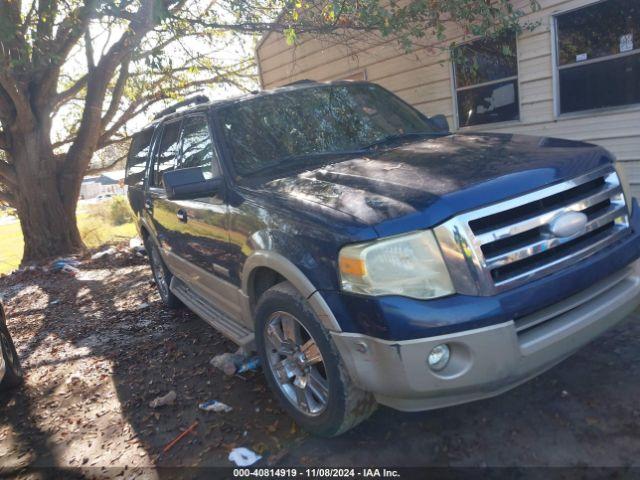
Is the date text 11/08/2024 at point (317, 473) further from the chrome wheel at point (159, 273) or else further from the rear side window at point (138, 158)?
the rear side window at point (138, 158)

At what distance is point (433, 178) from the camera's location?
2.56 meters

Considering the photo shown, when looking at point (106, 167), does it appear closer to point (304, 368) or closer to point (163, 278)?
point (163, 278)

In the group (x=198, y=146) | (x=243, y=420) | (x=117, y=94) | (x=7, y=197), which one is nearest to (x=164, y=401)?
(x=243, y=420)

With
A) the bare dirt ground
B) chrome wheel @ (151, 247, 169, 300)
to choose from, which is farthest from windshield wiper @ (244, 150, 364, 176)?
chrome wheel @ (151, 247, 169, 300)

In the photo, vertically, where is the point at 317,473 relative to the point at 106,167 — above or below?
below

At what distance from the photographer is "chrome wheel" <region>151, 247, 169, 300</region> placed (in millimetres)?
5512

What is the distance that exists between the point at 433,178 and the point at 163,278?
3.92m

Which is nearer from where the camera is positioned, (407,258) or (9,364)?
(407,258)

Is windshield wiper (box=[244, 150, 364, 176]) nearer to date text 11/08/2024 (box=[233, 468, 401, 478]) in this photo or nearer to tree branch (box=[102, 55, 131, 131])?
date text 11/08/2024 (box=[233, 468, 401, 478])

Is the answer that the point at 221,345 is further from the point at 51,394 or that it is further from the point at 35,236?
the point at 35,236

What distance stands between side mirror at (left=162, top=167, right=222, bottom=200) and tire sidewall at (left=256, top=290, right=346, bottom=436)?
0.83 metres

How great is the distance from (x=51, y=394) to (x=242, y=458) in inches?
85.3

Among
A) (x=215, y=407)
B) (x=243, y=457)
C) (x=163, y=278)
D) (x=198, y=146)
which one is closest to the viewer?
(x=243, y=457)

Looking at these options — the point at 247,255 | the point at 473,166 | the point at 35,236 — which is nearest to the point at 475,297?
the point at 473,166
